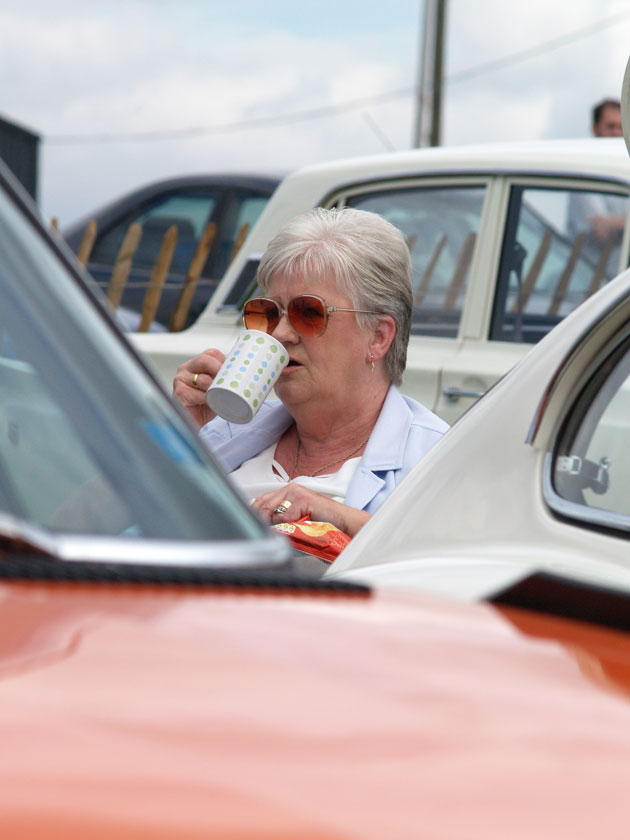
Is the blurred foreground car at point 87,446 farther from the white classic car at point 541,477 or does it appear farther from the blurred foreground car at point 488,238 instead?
the blurred foreground car at point 488,238

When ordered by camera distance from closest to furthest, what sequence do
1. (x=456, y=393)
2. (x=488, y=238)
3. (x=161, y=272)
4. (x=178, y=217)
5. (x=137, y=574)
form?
1. (x=137, y=574)
2. (x=456, y=393)
3. (x=488, y=238)
4. (x=161, y=272)
5. (x=178, y=217)

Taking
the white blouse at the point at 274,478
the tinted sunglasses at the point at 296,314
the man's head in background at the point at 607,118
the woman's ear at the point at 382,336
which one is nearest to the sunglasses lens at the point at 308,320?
the tinted sunglasses at the point at 296,314

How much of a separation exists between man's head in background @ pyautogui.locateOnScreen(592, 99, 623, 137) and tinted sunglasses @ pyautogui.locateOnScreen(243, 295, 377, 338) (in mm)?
3602

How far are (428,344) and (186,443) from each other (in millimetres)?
3678

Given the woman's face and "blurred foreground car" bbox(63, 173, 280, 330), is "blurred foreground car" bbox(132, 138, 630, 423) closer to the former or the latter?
the woman's face

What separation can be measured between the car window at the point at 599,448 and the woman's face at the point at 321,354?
1264 mm

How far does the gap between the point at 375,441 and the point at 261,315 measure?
15.3 inches

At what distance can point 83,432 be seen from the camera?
90cm

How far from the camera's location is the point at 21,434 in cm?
95

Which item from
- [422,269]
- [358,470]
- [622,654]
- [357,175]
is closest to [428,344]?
[422,269]

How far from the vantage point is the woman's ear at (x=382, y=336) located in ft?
9.84

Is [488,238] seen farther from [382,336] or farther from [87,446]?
[87,446]

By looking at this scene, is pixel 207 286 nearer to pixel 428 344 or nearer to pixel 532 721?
pixel 428 344

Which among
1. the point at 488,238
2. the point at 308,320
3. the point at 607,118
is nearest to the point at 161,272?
the point at 607,118
